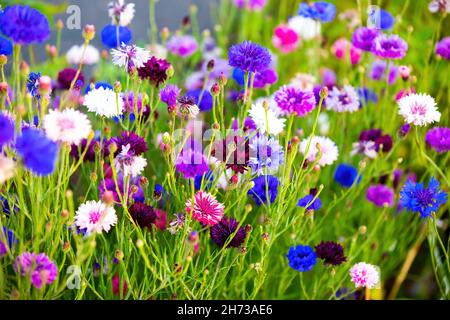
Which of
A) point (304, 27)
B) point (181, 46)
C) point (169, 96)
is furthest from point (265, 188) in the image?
point (304, 27)

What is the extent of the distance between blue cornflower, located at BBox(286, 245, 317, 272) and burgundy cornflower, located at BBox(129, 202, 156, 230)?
22 centimetres

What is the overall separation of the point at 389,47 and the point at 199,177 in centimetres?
39

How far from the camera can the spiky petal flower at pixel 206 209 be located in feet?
2.44

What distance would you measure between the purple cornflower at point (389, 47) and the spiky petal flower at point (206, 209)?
1.34 feet

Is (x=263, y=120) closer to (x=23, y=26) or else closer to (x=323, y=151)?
(x=323, y=151)

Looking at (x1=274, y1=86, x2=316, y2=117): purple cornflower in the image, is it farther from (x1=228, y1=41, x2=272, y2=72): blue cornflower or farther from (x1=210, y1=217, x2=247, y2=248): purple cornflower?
(x1=210, y1=217, x2=247, y2=248): purple cornflower

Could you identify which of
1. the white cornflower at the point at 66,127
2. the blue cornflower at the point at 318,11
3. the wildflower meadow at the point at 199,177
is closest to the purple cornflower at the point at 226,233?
the wildflower meadow at the point at 199,177

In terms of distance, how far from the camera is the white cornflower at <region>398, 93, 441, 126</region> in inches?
33.8

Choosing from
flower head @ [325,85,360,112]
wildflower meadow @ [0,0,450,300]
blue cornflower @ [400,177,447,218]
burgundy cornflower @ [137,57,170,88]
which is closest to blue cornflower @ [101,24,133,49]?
wildflower meadow @ [0,0,450,300]

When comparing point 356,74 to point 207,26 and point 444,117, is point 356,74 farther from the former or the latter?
point 207,26

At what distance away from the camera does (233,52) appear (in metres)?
0.80

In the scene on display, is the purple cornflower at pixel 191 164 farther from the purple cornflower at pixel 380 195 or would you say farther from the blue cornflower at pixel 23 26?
the purple cornflower at pixel 380 195

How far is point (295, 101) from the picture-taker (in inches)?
32.1
